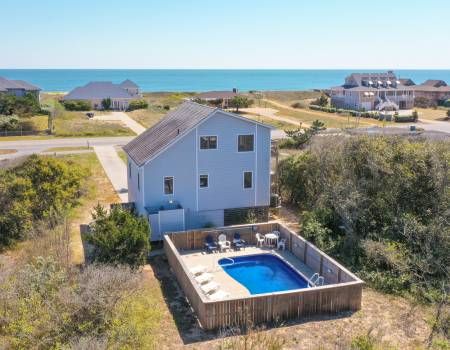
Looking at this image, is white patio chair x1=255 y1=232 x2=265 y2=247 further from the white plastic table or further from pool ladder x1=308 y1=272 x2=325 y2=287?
pool ladder x1=308 y1=272 x2=325 y2=287

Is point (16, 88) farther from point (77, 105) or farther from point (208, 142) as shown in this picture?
point (208, 142)

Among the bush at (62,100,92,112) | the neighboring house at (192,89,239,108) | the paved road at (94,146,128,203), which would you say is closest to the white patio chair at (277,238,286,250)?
the paved road at (94,146,128,203)

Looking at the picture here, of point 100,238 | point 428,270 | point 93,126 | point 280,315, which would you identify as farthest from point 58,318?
point 93,126

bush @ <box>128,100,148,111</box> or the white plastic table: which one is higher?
bush @ <box>128,100,148,111</box>

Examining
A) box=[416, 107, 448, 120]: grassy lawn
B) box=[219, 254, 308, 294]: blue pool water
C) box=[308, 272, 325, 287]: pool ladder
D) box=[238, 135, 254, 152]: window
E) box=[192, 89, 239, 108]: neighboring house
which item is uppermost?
box=[192, 89, 239, 108]: neighboring house

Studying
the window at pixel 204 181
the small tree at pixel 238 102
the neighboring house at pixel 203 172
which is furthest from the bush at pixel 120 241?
the small tree at pixel 238 102

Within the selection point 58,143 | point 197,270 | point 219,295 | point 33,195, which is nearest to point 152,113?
point 58,143
